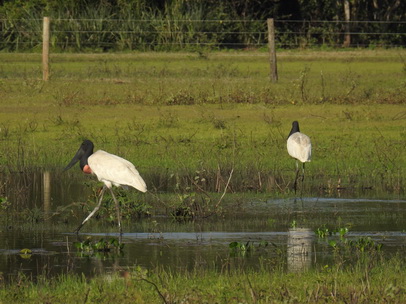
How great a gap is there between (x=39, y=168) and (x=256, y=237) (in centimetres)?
499

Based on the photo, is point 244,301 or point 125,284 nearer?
point 244,301

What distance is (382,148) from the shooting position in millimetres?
15078

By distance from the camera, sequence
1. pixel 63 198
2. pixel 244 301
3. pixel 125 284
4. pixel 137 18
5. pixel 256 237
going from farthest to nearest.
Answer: pixel 137 18, pixel 63 198, pixel 256 237, pixel 125 284, pixel 244 301

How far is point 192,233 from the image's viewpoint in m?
9.79

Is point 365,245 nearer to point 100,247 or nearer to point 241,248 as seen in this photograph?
point 241,248

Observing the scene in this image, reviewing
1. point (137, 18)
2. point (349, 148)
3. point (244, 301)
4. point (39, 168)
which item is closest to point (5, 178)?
point (39, 168)

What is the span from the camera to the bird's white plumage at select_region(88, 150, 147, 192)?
33.7 ft

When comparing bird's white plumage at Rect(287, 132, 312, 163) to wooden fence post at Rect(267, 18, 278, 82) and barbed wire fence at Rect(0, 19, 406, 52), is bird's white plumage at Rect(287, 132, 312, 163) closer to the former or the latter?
wooden fence post at Rect(267, 18, 278, 82)

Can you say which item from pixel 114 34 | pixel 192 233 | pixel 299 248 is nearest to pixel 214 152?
pixel 192 233

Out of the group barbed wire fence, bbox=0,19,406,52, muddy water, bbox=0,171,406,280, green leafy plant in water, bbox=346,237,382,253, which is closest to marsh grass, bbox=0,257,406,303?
muddy water, bbox=0,171,406,280

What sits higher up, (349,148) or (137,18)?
(137,18)

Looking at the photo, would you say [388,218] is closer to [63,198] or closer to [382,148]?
[63,198]

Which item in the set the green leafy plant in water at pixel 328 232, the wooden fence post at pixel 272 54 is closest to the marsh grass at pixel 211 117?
the wooden fence post at pixel 272 54

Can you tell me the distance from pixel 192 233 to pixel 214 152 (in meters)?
5.13
